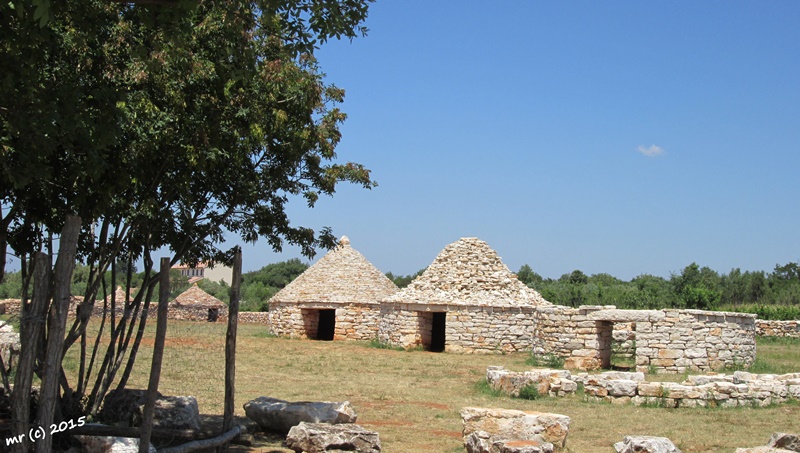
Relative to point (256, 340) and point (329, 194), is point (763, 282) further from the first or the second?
point (329, 194)

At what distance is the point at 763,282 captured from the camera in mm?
49812

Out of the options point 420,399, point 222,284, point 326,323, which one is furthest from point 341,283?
point 222,284

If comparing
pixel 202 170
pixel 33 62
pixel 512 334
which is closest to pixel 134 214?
pixel 202 170

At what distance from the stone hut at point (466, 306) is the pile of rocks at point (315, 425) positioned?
14084 mm

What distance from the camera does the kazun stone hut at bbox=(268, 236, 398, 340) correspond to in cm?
2788

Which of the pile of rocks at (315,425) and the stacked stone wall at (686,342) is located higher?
the stacked stone wall at (686,342)

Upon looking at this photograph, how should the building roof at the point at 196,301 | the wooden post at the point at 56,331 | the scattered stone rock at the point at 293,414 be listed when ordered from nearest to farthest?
the wooden post at the point at 56,331 → the scattered stone rock at the point at 293,414 → the building roof at the point at 196,301

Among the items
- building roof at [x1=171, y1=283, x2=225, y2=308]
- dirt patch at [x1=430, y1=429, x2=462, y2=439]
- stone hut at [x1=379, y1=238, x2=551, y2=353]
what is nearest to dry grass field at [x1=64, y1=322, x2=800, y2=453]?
dirt patch at [x1=430, y1=429, x2=462, y2=439]

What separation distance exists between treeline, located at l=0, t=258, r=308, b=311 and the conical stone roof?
396 inches

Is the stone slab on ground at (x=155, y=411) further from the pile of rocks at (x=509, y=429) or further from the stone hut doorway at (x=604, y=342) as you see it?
the stone hut doorway at (x=604, y=342)

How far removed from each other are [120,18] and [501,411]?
5920mm

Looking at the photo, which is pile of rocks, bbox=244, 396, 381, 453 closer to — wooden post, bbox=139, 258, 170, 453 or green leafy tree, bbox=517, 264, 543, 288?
wooden post, bbox=139, 258, 170, 453

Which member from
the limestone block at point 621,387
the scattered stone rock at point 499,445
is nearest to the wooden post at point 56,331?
the scattered stone rock at point 499,445

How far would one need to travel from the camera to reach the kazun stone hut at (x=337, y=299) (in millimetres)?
27875
